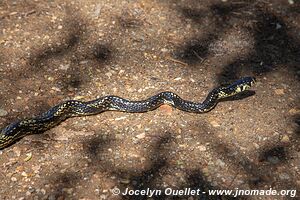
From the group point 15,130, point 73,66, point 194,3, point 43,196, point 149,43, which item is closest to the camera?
point 43,196

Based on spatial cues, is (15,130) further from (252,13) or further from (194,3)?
(252,13)

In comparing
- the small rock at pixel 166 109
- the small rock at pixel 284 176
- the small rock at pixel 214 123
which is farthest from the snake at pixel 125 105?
the small rock at pixel 284 176

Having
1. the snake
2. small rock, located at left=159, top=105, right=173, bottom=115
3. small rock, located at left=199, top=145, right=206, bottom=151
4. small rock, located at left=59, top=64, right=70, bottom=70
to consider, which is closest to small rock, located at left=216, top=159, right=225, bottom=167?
small rock, located at left=199, top=145, right=206, bottom=151

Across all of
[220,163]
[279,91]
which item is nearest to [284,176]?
[220,163]

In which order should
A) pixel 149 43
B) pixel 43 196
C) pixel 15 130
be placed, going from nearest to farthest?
1. pixel 43 196
2. pixel 15 130
3. pixel 149 43

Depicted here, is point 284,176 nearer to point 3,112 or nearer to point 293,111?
point 293,111

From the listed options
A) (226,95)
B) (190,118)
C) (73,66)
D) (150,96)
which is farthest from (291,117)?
(73,66)

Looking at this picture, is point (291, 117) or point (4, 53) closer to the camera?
point (291, 117)

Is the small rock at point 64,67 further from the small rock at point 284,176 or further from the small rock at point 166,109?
the small rock at point 284,176
